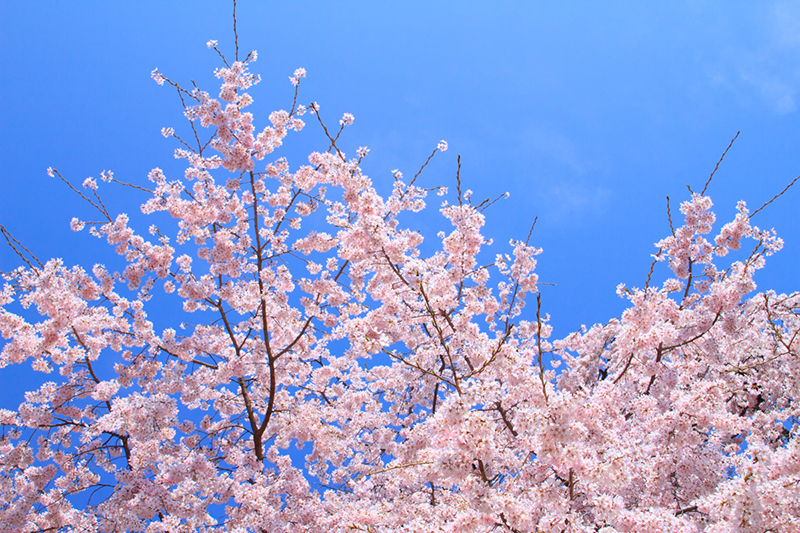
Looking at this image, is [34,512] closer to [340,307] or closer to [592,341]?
[340,307]

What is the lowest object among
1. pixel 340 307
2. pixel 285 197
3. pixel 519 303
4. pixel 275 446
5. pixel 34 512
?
pixel 34 512

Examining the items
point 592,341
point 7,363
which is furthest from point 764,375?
point 7,363

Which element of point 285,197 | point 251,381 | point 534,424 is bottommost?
point 534,424

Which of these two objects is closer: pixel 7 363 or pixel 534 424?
pixel 534 424

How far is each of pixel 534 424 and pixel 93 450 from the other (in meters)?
7.60

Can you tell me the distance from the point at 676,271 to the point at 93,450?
10.4 m

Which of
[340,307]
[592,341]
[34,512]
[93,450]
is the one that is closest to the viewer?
[93,450]

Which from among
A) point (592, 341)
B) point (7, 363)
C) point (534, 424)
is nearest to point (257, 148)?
point (7, 363)

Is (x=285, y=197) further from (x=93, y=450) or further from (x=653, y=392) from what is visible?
(x=653, y=392)

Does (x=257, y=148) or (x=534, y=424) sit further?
(x=257, y=148)

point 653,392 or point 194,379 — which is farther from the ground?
point 194,379

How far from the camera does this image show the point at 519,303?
32.5 feet

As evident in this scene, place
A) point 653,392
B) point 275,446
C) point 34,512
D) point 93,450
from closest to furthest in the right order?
1. point 653,392
2. point 93,450
3. point 34,512
4. point 275,446

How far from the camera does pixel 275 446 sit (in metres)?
9.81
